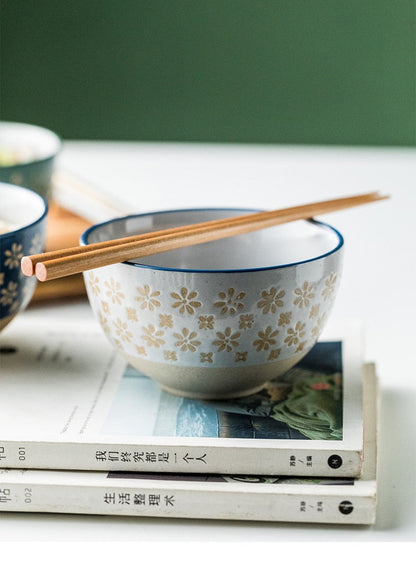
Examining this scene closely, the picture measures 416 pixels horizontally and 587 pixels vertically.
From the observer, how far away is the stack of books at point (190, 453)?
542 mm

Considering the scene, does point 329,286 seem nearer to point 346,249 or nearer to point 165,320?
point 165,320

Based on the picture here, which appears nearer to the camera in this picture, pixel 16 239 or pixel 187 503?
pixel 187 503

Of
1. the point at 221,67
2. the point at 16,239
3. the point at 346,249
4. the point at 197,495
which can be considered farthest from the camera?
the point at 221,67

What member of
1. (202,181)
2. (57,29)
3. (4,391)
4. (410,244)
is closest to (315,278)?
(4,391)

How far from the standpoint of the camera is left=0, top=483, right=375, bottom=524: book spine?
1.77 feet

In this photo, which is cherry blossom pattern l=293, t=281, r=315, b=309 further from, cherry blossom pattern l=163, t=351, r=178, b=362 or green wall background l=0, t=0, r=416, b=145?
green wall background l=0, t=0, r=416, b=145

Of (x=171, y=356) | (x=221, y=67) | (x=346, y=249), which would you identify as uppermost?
(x=171, y=356)

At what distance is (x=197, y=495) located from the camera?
54 cm

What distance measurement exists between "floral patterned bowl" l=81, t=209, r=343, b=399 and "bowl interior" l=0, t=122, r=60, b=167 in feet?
1.54

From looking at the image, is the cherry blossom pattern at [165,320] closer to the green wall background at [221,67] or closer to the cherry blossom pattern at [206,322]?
the cherry blossom pattern at [206,322]

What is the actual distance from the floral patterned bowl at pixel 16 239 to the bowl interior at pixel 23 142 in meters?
0.35

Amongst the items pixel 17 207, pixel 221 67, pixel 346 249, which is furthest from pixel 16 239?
pixel 221 67

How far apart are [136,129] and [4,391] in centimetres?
167

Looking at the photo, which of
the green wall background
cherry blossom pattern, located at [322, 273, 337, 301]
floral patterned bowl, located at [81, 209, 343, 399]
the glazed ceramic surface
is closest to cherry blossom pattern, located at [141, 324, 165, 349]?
floral patterned bowl, located at [81, 209, 343, 399]
